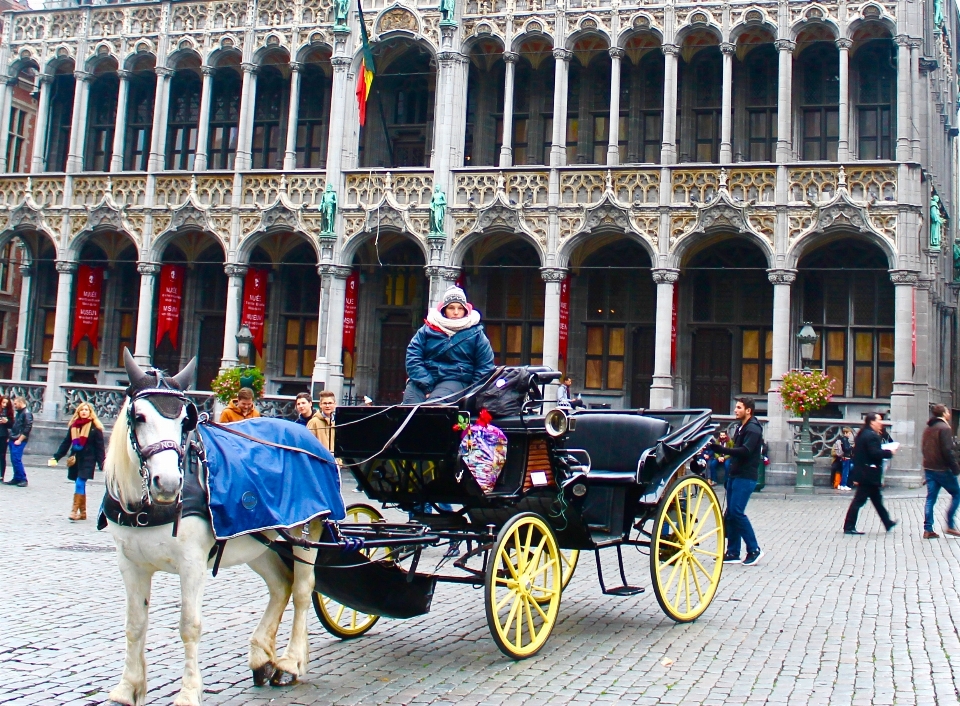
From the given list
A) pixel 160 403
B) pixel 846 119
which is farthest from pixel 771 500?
pixel 160 403

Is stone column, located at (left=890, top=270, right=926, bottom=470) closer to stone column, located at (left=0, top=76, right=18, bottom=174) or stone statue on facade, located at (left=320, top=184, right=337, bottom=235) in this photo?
stone statue on facade, located at (left=320, top=184, right=337, bottom=235)

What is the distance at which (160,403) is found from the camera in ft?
17.6

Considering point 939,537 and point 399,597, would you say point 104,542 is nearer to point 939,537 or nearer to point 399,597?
point 399,597

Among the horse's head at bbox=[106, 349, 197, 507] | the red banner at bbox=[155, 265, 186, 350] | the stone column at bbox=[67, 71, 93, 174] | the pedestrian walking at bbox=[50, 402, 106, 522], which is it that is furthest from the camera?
the stone column at bbox=[67, 71, 93, 174]

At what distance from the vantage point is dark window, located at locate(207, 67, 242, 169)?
31.3m

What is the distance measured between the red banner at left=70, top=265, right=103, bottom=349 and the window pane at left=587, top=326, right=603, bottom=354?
14524 mm

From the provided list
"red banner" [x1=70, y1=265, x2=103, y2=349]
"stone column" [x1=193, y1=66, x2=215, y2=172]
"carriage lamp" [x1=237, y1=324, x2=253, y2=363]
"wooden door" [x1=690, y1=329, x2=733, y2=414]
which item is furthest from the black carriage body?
"red banner" [x1=70, y1=265, x2=103, y2=349]

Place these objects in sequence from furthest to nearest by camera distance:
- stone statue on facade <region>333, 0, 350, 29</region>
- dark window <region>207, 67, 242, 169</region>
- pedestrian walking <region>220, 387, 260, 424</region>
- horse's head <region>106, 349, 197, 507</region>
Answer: dark window <region>207, 67, 242, 169</region>
stone statue on facade <region>333, 0, 350, 29</region>
pedestrian walking <region>220, 387, 260, 424</region>
horse's head <region>106, 349, 197, 507</region>

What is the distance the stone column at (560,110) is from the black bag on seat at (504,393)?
19318mm

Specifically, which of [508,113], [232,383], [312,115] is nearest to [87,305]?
[232,383]

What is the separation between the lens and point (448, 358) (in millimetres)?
8141

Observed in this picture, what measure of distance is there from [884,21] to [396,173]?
40.2 feet

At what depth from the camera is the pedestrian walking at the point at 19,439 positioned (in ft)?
65.9

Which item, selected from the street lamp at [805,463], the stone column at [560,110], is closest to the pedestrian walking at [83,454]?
the stone column at [560,110]
